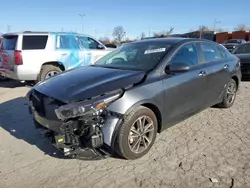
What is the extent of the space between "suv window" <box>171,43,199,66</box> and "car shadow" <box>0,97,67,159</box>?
233cm

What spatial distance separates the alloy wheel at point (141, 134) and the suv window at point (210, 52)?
78.0 inches

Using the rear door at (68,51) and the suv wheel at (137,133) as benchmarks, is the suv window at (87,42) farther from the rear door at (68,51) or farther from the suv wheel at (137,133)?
the suv wheel at (137,133)

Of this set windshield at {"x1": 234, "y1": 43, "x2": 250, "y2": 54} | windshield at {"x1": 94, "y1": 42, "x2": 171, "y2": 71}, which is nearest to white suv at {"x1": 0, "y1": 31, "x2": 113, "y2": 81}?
windshield at {"x1": 94, "y1": 42, "x2": 171, "y2": 71}

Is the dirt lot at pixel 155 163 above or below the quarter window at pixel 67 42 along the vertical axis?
below

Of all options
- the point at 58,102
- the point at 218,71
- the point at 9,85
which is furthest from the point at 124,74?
the point at 9,85

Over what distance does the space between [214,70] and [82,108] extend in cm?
295

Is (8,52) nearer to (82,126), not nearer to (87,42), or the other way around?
(87,42)

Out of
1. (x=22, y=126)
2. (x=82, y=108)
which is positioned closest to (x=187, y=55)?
(x=82, y=108)

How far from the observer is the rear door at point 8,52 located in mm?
7754

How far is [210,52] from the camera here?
201 inches

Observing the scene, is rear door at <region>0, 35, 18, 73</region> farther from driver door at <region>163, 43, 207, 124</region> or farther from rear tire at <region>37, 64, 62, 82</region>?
driver door at <region>163, 43, 207, 124</region>

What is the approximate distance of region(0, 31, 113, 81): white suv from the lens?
25.2ft

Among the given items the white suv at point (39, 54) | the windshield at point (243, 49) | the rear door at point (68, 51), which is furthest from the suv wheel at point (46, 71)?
the windshield at point (243, 49)

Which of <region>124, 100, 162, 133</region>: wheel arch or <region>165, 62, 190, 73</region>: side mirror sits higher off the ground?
<region>165, 62, 190, 73</region>: side mirror
